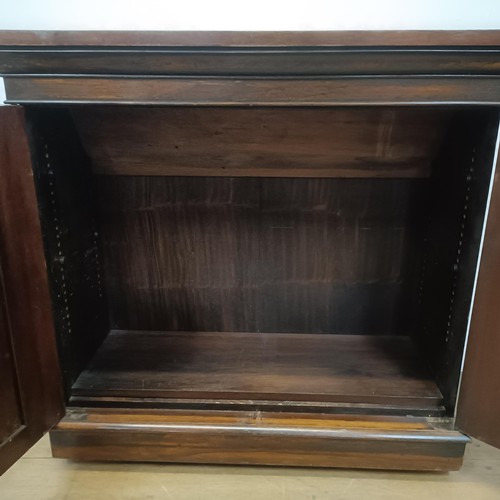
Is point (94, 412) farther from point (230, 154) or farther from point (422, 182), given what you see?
point (422, 182)

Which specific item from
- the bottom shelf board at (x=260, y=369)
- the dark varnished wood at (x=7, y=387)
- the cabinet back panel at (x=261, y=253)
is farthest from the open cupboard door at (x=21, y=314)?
the cabinet back panel at (x=261, y=253)

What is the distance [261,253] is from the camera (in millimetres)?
1229

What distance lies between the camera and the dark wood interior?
3.13 ft

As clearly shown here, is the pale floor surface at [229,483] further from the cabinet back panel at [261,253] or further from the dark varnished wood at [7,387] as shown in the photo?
the cabinet back panel at [261,253]

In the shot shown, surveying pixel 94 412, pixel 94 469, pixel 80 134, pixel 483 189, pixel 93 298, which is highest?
pixel 80 134

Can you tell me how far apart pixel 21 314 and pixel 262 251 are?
0.63 metres

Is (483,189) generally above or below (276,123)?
below

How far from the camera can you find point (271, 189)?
1.16 meters

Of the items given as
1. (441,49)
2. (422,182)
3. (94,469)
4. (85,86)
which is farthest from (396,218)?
(94,469)

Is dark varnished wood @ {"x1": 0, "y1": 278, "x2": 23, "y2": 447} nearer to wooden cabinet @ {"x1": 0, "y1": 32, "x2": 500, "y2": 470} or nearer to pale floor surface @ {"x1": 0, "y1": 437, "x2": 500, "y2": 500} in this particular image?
wooden cabinet @ {"x1": 0, "y1": 32, "x2": 500, "y2": 470}

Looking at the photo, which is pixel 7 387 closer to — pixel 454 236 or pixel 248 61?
pixel 248 61

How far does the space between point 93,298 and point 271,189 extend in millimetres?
567

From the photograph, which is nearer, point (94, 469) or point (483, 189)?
point (483, 189)

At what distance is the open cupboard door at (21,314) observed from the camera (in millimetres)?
768
